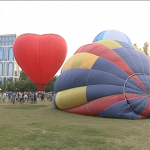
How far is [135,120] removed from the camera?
26.5ft

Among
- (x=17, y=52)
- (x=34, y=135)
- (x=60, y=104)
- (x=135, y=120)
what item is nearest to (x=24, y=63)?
(x=17, y=52)

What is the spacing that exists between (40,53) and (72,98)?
1010 cm

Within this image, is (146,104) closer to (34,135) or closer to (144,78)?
(144,78)

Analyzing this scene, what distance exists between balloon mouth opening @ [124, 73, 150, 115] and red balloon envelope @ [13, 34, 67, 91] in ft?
36.5

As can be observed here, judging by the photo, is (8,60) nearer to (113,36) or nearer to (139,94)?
(113,36)

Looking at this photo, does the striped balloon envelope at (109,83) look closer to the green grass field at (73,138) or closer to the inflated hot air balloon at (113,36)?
the green grass field at (73,138)

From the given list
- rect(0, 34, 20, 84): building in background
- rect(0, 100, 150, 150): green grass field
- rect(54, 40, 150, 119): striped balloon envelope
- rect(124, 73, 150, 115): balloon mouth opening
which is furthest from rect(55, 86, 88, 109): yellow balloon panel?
rect(0, 34, 20, 84): building in background

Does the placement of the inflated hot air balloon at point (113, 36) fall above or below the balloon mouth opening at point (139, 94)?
above

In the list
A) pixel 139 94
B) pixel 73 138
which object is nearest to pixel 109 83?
pixel 139 94

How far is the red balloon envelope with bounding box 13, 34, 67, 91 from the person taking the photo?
60.1ft

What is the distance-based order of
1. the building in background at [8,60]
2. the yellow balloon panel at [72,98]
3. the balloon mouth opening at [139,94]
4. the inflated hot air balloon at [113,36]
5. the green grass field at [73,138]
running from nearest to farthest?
the green grass field at [73,138], the balloon mouth opening at [139,94], the yellow balloon panel at [72,98], the inflated hot air balloon at [113,36], the building in background at [8,60]

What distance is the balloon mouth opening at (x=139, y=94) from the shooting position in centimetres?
834

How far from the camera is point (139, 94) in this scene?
852 centimetres

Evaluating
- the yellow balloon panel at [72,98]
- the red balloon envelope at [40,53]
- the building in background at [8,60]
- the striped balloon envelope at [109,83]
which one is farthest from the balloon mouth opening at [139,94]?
the building in background at [8,60]
